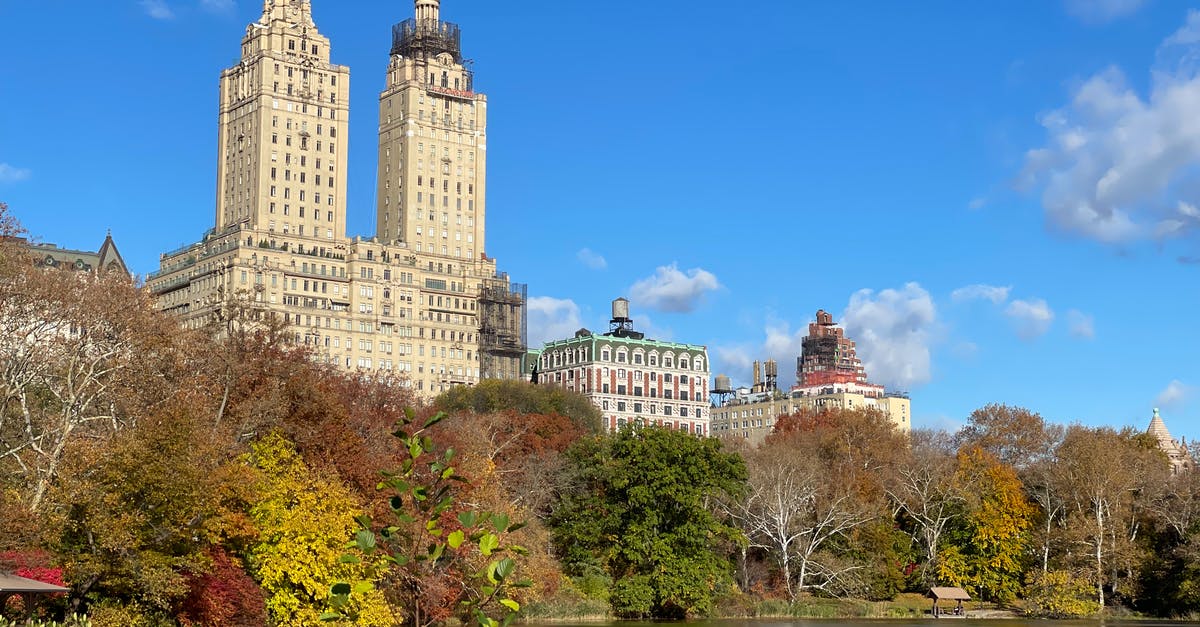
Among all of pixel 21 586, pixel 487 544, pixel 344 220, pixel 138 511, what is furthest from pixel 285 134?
pixel 487 544

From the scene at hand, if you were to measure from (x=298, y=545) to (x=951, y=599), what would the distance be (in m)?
51.5

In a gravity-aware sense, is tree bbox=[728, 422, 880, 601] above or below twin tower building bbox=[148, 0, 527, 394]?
below

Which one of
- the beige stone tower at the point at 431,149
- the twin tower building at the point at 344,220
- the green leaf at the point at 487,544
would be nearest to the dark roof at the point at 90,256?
the twin tower building at the point at 344,220

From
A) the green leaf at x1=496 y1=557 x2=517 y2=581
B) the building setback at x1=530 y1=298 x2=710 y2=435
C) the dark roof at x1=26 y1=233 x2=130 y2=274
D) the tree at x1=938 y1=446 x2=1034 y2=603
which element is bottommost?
the tree at x1=938 y1=446 x2=1034 y2=603

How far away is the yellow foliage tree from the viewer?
50.3 meters

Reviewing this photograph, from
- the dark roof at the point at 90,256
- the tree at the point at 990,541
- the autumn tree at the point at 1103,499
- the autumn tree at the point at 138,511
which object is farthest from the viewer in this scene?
Answer: the dark roof at the point at 90,256

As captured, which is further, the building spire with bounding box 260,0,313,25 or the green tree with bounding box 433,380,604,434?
the building spire with bounding box 260,0,313,25

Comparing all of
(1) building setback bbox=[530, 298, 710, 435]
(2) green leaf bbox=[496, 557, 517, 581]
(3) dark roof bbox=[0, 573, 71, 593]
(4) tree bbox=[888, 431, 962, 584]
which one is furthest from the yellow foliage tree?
(1) building setback bbox=[530, 298, 710, 435]

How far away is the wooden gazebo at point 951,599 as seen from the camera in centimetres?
8769

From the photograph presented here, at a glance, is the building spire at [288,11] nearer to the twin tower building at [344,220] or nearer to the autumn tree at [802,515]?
the twin tower building at [344,220]

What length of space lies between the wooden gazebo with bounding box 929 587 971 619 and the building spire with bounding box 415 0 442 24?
11751cm

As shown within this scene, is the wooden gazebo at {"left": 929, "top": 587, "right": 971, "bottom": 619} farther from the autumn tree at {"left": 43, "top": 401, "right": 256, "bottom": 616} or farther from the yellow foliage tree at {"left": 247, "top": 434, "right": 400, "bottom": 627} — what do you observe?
the autumn tree at {"left": 43, "top": 401, "right": 256, "bottom": 616}

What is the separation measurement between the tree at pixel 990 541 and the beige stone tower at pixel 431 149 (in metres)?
93.9

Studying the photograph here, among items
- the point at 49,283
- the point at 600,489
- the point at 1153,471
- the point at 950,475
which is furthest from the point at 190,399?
the point at 1153,471
